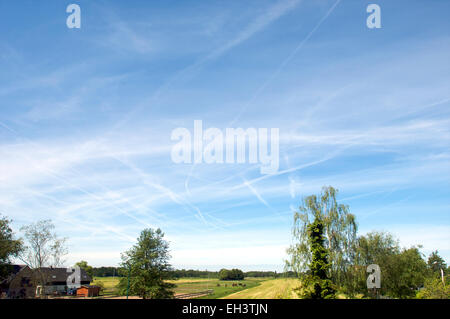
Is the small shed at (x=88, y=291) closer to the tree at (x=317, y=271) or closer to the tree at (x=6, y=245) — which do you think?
the tree at (x=6, y=245)

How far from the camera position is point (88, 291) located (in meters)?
74.6

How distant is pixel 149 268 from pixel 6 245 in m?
25.6

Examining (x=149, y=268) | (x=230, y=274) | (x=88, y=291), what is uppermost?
(x=149, y=268)

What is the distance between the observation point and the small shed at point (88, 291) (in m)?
74.8

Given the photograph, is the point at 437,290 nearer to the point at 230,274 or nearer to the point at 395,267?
the point at 395,267

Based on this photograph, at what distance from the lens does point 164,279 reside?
55281 millimetres

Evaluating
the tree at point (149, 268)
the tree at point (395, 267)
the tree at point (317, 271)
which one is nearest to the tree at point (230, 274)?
the tree at point (149, 268)

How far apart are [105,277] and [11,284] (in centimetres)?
4575

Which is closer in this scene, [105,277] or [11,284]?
[11,284]

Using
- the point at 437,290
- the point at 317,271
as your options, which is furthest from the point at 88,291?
the point at 437,290

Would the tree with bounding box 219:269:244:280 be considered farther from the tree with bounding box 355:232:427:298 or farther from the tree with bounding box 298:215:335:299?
the tree with bounding box 298:215:335:299

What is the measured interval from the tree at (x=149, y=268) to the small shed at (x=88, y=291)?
27.0 meters
